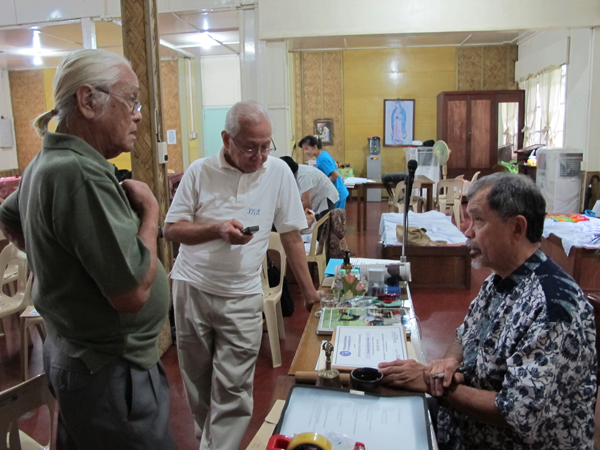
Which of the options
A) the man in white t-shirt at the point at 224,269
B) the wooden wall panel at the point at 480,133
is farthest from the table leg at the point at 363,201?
the man in white t-shirt at the point at 224,269

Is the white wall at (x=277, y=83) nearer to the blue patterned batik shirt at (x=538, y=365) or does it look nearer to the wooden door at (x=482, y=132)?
the blue patterned batik shirt at (x=538, y=365)

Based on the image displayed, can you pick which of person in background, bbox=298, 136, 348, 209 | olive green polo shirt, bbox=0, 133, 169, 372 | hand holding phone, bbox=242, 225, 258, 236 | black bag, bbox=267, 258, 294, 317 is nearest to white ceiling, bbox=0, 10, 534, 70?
person in background, bbox=298, 136, 348, 209

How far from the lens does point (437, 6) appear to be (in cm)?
651

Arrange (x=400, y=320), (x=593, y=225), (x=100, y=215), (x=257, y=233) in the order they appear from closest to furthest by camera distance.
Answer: (x=100, y=215) → (x=400, y=320) → (x=257, y=233) → (x=593, y=225)

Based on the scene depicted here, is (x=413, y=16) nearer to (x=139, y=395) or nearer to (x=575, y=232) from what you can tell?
(x=575, y=232)

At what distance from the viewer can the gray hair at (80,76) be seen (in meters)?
1.11

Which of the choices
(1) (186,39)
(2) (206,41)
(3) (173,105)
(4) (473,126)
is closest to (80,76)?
(1) (186,39)

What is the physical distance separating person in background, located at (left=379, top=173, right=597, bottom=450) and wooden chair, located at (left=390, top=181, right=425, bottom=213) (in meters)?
6.49

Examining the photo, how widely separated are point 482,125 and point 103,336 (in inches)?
437

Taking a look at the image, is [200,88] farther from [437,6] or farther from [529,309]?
[529,309]

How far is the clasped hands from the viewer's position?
4.60 feet

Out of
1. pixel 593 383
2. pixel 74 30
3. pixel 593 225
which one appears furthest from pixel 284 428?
pixel 74 30

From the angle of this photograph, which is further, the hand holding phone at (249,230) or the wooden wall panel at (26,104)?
the wooden wall panel at (26,104)

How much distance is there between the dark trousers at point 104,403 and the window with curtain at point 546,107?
866 centimetres
